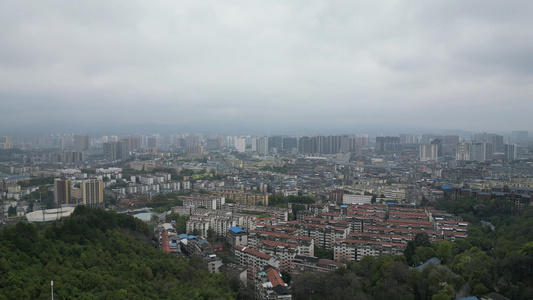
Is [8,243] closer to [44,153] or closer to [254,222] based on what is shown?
[254,222]

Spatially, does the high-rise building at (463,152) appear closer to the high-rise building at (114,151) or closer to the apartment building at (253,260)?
the high-rise building at (114,151)

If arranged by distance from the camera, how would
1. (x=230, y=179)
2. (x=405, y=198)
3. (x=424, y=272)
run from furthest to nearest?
1. (x=230, y=179)
2. (x=405, y=198)
3. (x=424, y=272)

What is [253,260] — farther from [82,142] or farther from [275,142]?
[275,142]

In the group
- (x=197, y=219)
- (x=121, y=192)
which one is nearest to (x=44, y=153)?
(x=121, y=192)

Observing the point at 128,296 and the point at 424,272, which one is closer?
the point at 128,296

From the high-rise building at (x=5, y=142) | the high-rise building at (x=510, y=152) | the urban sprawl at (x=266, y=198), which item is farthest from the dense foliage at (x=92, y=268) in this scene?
the high-rise building at (x=510, y=152)

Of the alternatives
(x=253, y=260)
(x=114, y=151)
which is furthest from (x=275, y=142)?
(x=253, y=260)

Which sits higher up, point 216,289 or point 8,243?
point 8,243
